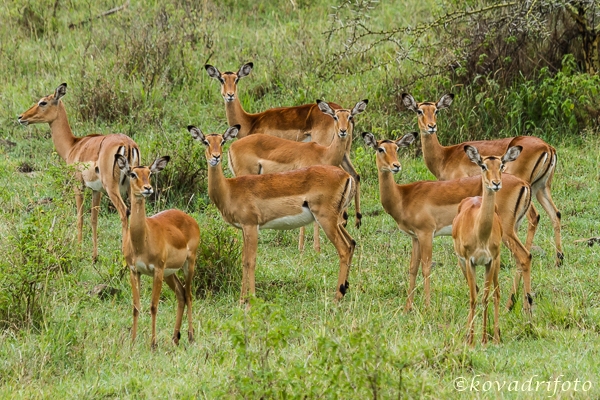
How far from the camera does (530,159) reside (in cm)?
761

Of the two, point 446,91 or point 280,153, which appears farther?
point 446,91

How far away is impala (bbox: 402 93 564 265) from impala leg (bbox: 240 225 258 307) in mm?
1871

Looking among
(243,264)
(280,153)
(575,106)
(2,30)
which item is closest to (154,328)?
(243,264)

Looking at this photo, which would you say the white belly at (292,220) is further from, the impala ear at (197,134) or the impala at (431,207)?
the impala ear at (197,134)

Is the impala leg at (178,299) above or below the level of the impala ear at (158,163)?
below

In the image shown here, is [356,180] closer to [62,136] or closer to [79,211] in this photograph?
[79,211]

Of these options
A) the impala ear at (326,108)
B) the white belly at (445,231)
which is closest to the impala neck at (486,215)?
the white belly at (445,231)

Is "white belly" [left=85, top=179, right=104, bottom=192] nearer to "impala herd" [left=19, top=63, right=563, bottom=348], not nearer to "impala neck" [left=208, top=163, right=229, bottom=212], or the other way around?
"impala herd" [left=19, top=63, right=563, bottom=348]

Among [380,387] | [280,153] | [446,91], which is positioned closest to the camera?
[380,387]

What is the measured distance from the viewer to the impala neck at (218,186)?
23.5ft

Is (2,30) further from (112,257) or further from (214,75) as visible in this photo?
(112,257)

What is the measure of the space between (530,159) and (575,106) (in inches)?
102

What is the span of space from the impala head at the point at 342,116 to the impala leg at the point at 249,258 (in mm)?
1508

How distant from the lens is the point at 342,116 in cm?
833
